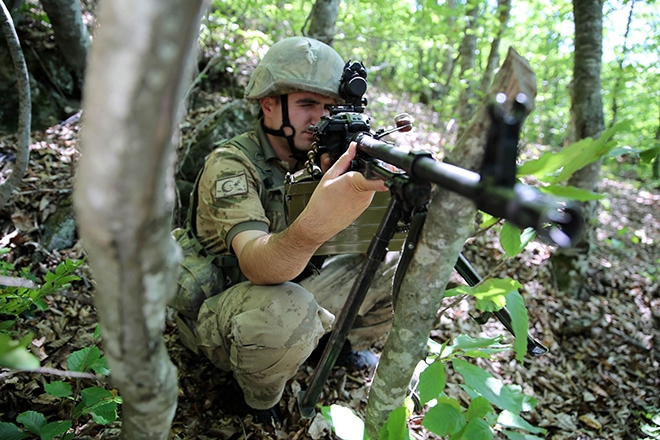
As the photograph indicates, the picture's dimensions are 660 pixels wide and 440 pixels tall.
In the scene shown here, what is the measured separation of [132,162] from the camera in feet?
2.10

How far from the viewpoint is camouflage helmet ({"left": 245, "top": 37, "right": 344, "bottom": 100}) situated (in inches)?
112

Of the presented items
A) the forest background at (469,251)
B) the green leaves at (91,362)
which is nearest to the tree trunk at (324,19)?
the forest background at (469,251)

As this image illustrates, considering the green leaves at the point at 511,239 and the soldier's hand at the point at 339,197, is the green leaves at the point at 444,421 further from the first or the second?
the soldier's hand at the point at 339,197

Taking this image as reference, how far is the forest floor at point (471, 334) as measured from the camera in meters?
2.46

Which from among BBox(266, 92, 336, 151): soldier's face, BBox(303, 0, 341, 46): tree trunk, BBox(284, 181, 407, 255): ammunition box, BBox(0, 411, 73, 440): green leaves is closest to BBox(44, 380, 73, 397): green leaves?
BBox(0, 411, 73, 440): green leaves

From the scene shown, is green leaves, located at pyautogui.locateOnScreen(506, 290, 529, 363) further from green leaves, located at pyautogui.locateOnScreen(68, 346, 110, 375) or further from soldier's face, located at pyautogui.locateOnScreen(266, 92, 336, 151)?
soldier's face, located at pyautogui.locateOnScreen(266, 92, 336, 151)

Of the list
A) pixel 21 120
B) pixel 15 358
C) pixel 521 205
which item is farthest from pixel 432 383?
pixel 21 120

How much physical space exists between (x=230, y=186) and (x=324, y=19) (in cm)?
319

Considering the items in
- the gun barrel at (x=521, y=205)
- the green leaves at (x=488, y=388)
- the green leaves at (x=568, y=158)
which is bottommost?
the green leaves at (x=488, y=388)

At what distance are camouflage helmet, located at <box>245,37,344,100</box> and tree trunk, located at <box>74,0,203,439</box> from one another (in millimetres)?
2195

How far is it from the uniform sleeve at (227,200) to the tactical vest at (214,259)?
6 cm

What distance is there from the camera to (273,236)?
213 cm

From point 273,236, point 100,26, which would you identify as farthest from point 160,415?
point 273,236

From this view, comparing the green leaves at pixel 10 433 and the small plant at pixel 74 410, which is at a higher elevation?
the small plant at pixel 74 410
